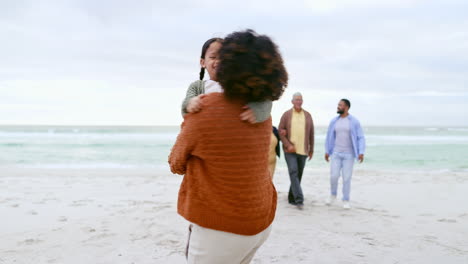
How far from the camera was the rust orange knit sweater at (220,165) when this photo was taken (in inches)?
59.4

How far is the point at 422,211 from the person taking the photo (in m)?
6.23

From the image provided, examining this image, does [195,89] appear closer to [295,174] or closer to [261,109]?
[261,109]

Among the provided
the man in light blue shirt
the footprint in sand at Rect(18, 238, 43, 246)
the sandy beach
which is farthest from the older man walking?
the footprint in sand at Rect(18, 238, 43, 246)

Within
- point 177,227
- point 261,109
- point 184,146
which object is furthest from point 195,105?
point 177,227

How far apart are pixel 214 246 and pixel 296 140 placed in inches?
200

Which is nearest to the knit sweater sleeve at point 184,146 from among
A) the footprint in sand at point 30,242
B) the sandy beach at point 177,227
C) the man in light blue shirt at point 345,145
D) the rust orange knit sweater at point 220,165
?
the rust orange knit sweater at point 220,165

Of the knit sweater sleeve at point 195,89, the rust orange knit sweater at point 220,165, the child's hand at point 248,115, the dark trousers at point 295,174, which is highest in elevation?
the knit sweater sleeve at point 195,89

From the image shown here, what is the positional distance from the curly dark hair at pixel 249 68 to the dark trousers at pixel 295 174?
5.02 metres

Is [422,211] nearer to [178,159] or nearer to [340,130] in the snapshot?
[340,130]

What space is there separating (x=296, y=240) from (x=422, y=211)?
305cm

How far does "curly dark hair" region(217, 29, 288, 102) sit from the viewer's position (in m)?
1.47

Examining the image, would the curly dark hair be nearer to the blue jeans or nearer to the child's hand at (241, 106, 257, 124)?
the child's hand at (241, 106, 257, 124)

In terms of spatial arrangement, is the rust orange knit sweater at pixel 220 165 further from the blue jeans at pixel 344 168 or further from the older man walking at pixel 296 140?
the blue jeans at pixel 344 168

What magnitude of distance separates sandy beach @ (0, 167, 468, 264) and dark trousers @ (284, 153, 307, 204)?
194 mm
